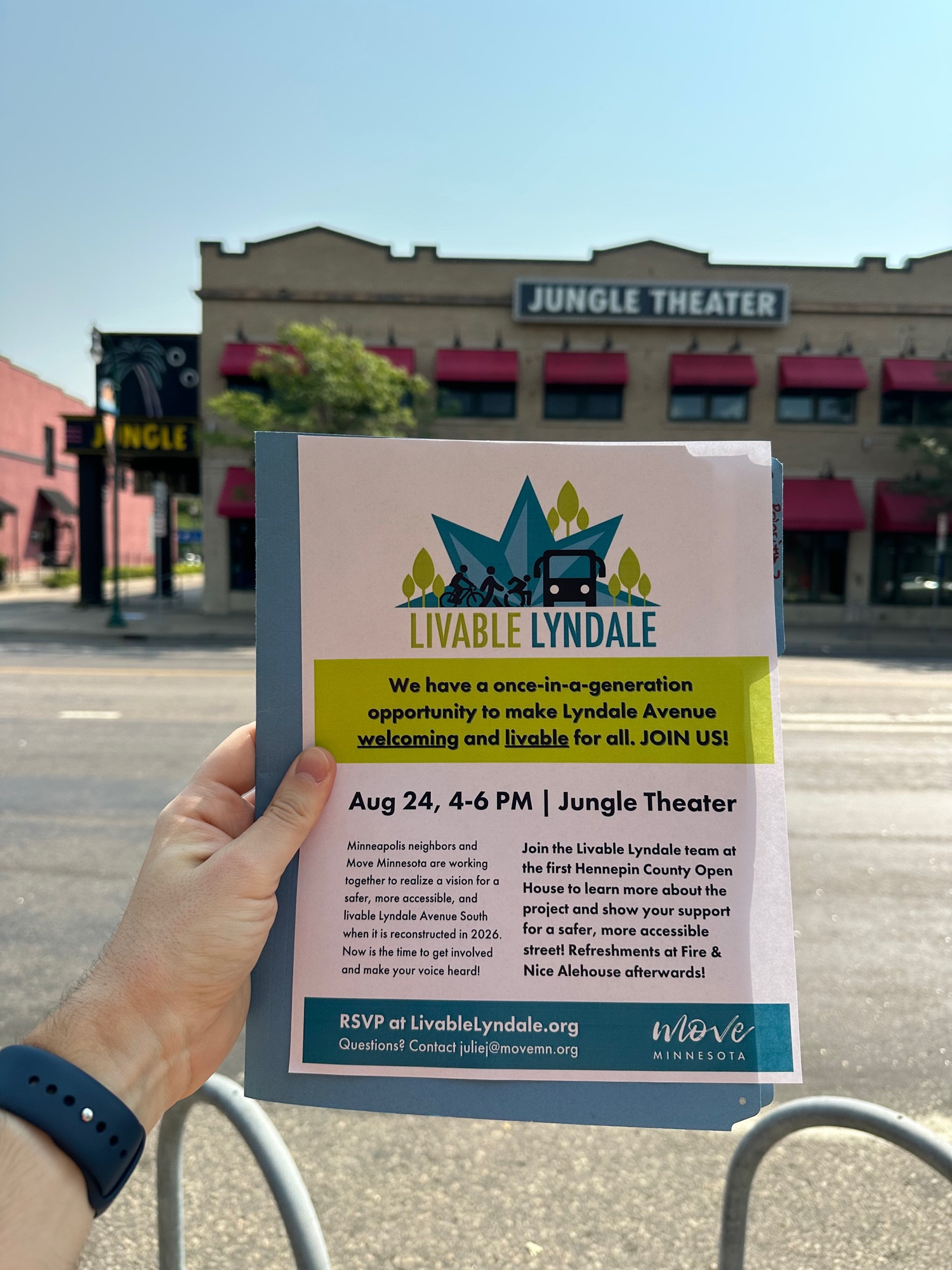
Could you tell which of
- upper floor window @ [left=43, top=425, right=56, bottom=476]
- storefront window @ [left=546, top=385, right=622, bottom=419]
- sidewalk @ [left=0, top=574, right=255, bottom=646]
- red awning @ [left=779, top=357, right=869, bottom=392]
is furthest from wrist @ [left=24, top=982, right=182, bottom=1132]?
upper floor window @ [left=43, top=425, right=56, bottom=476]

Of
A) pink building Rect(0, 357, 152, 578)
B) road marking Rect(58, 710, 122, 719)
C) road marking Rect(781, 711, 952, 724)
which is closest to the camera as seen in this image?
road marking Rect(58, 710, 122, 719)

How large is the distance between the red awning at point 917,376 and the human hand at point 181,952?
25247 millimetres

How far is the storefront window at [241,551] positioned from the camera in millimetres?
23484

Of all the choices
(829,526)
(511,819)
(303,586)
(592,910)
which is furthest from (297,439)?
(829,526)

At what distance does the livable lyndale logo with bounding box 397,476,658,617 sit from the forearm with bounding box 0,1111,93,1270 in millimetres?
847

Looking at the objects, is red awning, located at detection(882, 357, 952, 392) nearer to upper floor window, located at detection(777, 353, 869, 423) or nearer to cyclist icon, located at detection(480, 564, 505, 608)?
upper floor window, located at detection(777, 353, 869, 423)

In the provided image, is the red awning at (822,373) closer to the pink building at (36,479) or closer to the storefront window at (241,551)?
the storefront window at (241,551)

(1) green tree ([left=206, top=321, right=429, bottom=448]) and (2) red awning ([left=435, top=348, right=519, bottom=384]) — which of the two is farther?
(2) red awning ([left=435, top=348, right=519, bottom=384])

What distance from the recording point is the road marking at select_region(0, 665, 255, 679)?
13.6 meters

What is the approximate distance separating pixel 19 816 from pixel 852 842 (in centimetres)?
629

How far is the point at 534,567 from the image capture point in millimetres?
1321

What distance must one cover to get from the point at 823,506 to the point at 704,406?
4.12m

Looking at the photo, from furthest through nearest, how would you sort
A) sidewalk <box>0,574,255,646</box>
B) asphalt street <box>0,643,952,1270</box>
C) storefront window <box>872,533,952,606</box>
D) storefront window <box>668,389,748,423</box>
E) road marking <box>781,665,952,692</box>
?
storefront window <box>872,533,952,606</box>, storefront window <box>668,389,748,423</box>, sidewalk <box>0,574,255,646</box>, road marking <box>781,665,952,692</box>, asphalt street <box>0,643,952,1270</box>

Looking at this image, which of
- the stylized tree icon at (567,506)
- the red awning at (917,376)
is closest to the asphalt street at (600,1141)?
the stylized tree icon at (567,506)
